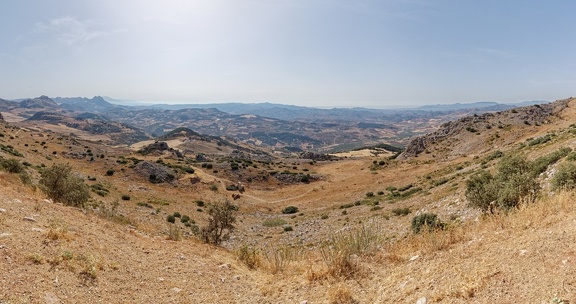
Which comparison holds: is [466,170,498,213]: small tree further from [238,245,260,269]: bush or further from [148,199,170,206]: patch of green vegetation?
[148,199,170,206]: patch of green vegetation

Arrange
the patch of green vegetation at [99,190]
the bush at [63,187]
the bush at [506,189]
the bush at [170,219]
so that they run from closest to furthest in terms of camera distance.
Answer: the bush at [506,189], the bush at [63,187], the bush at [170,219], the patch of green vegetation at [99,190]

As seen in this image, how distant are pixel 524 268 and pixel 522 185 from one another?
7.85 m

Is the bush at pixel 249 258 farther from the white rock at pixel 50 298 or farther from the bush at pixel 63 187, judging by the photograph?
the bush at pixel 63 187

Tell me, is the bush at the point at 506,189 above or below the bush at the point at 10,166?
above

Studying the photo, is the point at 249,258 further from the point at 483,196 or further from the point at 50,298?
the point at 483,196

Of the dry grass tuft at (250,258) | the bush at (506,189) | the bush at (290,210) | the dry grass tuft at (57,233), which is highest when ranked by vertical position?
the bush at (506,189)

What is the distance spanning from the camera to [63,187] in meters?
18.2

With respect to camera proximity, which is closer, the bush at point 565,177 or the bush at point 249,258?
the bush at point 249,258

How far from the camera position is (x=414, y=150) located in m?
77.2

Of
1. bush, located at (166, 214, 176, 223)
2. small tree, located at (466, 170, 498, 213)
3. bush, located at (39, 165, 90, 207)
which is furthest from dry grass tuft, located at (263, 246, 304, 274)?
bush, located at (166, 214, 176, 223)

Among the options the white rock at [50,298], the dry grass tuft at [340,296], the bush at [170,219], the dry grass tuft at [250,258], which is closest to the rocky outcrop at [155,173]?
the bush at [170,219]

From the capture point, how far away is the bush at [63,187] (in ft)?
58.4

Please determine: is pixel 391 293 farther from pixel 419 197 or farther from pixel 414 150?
pixel 414 150

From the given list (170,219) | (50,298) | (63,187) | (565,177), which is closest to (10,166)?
(63,187)
